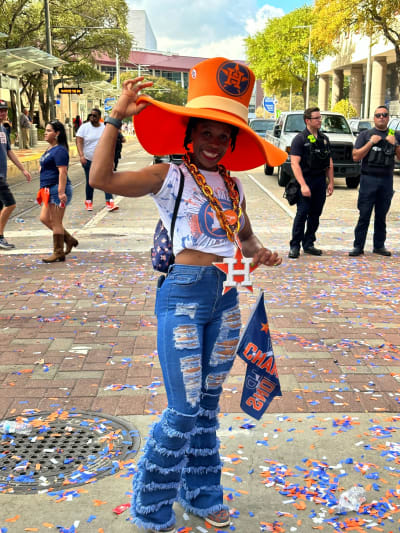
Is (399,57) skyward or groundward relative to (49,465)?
skyward

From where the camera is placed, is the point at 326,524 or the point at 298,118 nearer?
the point at 326,524

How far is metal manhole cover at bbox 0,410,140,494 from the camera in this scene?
3.42 m

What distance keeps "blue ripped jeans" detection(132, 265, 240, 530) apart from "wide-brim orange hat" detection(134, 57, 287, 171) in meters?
0.63

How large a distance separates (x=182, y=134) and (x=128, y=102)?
492mm

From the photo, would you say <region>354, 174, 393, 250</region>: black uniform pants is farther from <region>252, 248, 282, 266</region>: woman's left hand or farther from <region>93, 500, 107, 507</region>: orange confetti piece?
<region>93, 500, 107, 507</region>: orange confetti piece

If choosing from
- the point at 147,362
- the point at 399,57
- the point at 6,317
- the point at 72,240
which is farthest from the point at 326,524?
the point at 399,57

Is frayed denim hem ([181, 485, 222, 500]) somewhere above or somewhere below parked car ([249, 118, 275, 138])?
below

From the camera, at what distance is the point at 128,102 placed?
2562 mm

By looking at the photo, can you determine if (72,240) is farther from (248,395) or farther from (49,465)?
(248,395)

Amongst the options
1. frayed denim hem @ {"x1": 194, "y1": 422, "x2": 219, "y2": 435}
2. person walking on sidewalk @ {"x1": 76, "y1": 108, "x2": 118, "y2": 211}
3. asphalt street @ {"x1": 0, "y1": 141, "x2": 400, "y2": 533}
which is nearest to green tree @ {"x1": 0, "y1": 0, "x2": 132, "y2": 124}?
person walking on sidewalk @ {"x1": 76, "y1": 108, "x2": 118, "y2": 211}

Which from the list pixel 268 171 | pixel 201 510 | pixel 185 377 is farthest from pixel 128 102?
pixel 268 171

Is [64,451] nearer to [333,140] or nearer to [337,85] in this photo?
[333,140]

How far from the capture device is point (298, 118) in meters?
19.6

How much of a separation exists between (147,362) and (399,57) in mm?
31450
